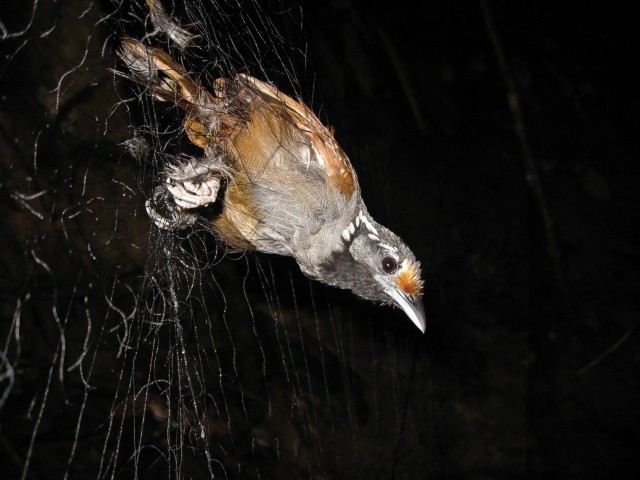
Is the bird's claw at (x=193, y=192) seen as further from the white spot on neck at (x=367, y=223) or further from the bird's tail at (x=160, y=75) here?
the white spot on neck at (x=367, y=223)

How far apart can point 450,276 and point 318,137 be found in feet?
5.75

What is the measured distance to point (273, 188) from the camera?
1035 mm

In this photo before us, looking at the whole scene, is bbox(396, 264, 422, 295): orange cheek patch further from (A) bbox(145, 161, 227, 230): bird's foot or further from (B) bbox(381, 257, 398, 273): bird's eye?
(A) bbox(145, 161, 227, 230): bird's foot

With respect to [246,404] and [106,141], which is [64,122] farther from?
[246,404]

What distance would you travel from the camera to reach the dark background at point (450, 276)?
110 cm

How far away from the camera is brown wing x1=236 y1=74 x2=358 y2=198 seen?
1029 mm

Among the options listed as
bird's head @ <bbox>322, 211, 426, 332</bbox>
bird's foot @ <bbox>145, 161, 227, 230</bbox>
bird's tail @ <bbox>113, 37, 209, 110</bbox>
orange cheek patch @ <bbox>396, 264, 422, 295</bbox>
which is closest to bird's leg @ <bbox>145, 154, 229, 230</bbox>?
bird's foot @ <bbox>145, 161, 227, 230</bbox>

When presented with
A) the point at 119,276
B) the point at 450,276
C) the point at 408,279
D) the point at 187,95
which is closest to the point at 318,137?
the point at 187,95

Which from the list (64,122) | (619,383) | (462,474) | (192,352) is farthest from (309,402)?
(619,383)

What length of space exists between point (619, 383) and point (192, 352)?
2.70 meters

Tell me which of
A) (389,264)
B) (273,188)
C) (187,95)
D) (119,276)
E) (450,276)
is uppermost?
(187,95)

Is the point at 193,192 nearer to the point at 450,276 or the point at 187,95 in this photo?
the point at 187,95

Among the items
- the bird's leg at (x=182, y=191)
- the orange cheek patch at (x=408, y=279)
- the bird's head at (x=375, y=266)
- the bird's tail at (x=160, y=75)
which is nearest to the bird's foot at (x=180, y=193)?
the bird's leg at (x=182, y=191)

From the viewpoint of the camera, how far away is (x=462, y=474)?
241cm
